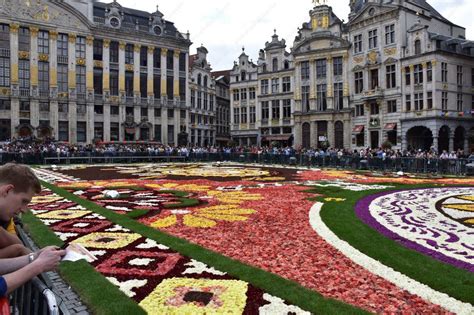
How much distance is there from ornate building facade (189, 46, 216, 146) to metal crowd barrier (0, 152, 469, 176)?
2480 centimetres

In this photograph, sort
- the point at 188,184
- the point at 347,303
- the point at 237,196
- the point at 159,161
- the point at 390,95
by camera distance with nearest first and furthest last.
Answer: the point at 347,303 < the point at 237,196 < the point at 188,184 < the point at 159,161 < the point at 390,95

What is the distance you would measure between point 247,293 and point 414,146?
42135 mm

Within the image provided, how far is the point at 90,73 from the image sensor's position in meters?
49.9

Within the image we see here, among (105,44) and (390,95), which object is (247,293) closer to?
(390,95)

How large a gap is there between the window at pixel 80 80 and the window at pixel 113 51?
149 inches

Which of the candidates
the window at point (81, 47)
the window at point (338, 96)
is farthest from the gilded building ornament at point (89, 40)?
the window at point (338, 96)

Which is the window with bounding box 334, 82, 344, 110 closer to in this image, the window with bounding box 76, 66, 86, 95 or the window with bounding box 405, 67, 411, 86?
the window with bounding box 405, 67, 411, 86

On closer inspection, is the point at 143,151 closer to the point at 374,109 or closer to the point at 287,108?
the point at 287,108

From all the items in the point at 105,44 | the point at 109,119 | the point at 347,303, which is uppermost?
the point at 105,44

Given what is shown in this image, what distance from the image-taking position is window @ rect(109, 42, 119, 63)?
51.9m

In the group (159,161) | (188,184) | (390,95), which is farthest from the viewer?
(390,95)

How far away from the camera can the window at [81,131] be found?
49.6 meters

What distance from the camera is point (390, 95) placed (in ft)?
140

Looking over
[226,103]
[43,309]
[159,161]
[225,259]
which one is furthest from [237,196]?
[226,103]
